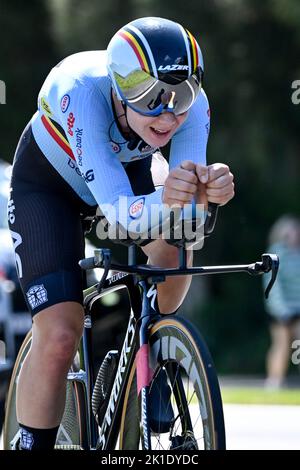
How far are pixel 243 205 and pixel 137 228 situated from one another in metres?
15.5

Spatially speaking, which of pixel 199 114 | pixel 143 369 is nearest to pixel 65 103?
pixel 199 114

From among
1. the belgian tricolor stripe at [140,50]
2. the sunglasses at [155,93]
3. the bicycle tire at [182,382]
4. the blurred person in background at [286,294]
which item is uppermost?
the blurred person in background at [286,294]

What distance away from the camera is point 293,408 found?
8.19m

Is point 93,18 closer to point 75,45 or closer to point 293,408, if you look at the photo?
point 75,45

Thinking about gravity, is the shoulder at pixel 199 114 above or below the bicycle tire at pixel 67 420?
above

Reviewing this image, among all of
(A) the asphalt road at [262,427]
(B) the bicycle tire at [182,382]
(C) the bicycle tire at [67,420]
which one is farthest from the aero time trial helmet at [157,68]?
(A) the asphalt road at [262,427]

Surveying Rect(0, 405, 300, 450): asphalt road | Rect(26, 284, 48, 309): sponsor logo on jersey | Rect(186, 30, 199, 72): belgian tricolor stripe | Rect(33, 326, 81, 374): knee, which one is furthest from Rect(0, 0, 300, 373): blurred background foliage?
Rect(33, 326, 81, 374): knee

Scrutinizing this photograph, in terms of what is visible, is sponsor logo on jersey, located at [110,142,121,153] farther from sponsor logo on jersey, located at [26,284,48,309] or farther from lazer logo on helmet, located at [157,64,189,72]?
sponsor logo on jersey, located at [26,284,48,309]

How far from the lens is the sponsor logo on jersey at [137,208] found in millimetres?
3893

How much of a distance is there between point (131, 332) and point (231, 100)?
543 inches

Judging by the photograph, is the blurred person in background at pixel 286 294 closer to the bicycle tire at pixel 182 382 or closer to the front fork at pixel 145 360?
the bicycle tire at pixel 182 382

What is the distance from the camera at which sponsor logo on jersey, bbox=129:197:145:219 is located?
3.89m

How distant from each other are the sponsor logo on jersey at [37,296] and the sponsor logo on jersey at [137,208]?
63 cm
